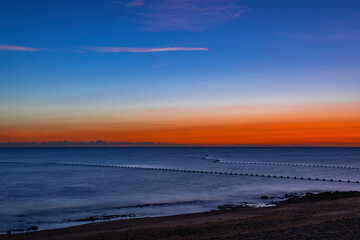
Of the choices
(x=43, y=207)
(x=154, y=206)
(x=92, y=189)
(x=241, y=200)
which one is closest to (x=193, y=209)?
(x=154, y=206)

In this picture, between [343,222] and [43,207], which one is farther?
[43,207]

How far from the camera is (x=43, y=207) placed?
118 feet

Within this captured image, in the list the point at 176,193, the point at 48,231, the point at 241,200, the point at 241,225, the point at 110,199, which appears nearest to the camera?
the point at 241,225

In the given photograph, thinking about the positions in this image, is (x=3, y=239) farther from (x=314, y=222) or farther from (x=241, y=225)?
(x=314, y=222)

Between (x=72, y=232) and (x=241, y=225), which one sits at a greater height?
(x=241, y=225)

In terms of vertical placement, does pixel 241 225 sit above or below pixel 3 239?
above

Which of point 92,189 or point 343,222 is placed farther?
point 92,189

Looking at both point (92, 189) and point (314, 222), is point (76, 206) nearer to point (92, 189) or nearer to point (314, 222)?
point (92, 189)

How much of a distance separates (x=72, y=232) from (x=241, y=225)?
10908mm

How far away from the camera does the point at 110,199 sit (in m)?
41.9

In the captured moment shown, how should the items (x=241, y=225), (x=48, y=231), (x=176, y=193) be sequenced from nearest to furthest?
(x=241, y=225), (x=48, y=231), (x=176, y=193)

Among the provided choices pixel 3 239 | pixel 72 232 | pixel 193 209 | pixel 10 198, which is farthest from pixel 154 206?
pixel 10 198

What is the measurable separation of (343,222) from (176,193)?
30747mm

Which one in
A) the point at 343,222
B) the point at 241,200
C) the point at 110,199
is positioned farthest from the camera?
the point at 110,199
